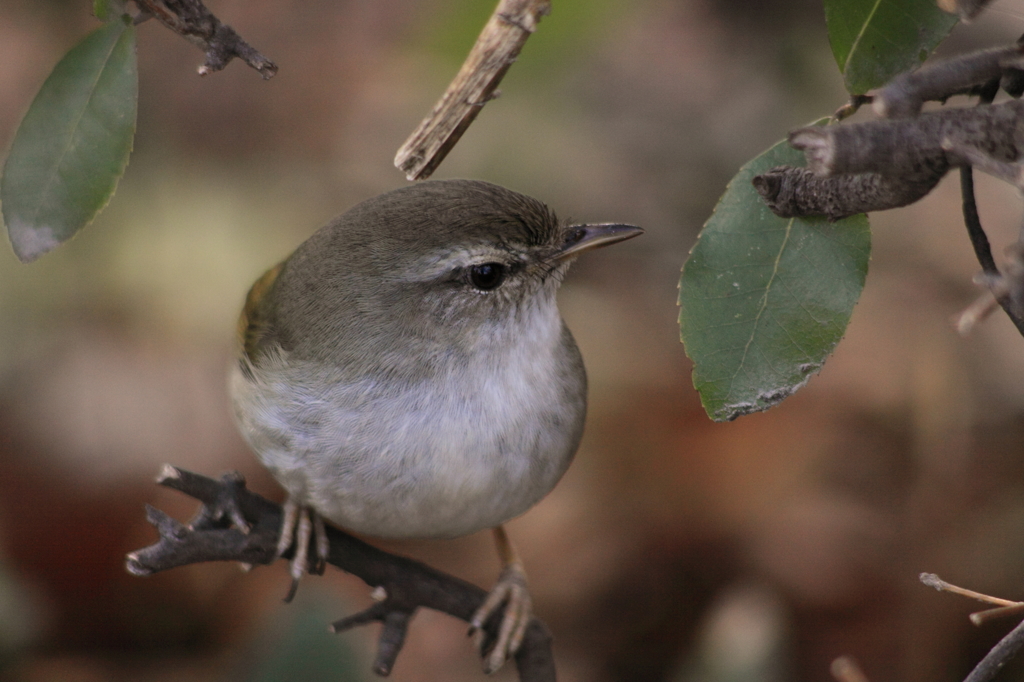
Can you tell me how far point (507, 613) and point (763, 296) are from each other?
1.23 metres

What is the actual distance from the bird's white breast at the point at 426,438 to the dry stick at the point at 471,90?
0.57 m

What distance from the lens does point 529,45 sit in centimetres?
263

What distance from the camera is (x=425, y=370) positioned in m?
1.92

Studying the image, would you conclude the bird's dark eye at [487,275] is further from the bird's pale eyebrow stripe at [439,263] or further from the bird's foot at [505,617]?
the bird's foot at [505,617]

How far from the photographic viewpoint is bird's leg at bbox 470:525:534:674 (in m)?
2.20

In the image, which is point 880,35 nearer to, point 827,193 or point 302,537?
point 827,193

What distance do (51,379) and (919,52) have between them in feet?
11.1

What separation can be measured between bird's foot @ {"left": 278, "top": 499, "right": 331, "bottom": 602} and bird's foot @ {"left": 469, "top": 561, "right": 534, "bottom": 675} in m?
0.37

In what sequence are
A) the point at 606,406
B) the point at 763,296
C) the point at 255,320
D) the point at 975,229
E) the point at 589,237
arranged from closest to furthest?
1. the point at 975,229
2. the point at 763,296
3. the point at 589,237
4. the point at 255,320
5. the point at 606,406

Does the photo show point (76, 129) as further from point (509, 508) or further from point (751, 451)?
point (751, 451)

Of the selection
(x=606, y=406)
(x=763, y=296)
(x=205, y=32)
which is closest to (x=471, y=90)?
(x=205, y=32)

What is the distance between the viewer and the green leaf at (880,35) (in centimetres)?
132

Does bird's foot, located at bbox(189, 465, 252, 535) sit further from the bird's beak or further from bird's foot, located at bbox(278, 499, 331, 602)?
the bird's beak

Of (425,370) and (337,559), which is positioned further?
(337,559)
